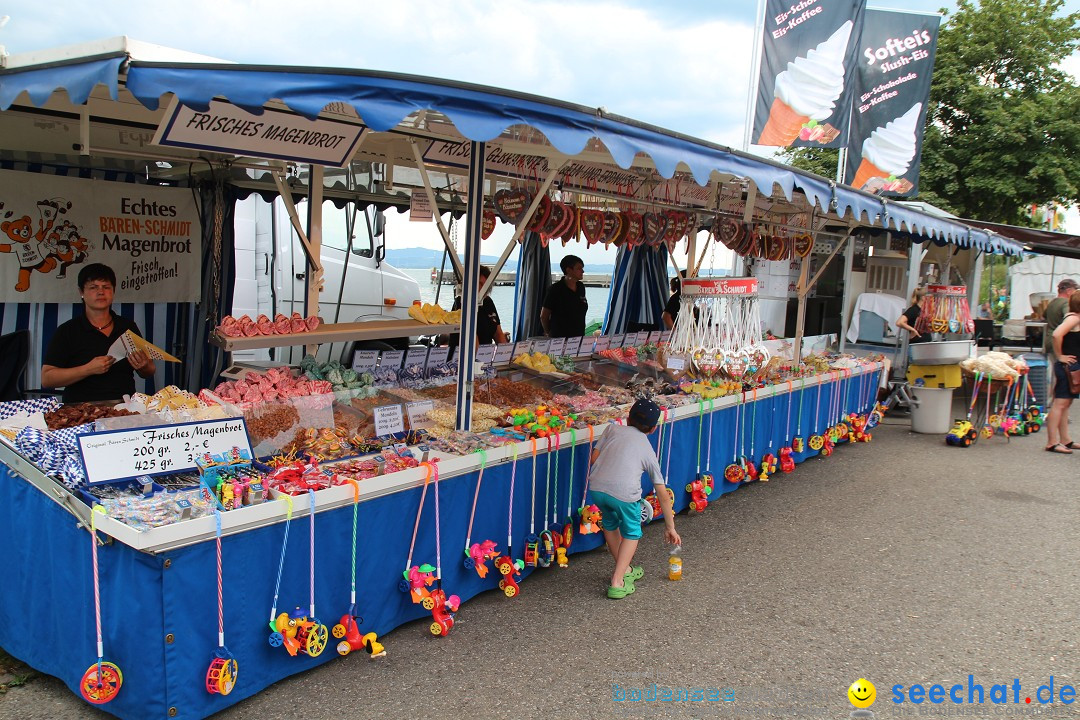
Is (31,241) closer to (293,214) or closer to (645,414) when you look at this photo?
(293,214)

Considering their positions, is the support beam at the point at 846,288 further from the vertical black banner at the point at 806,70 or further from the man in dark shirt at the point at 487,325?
the man in dark shirt at the point at 487,325

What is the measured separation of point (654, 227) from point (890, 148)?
836 cm

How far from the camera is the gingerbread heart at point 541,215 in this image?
229 inches

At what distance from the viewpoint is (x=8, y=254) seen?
18.7ft

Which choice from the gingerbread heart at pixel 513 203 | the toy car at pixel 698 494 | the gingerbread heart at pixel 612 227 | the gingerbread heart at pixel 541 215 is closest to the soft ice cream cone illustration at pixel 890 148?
the gingerbread heart at pixel 612 227

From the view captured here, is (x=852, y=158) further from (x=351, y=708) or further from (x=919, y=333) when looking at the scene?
(x=351, y=708)

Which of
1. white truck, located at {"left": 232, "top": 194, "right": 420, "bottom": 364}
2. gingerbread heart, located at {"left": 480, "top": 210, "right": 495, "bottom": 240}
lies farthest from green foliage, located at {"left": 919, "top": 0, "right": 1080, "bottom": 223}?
gingerbread heart, located at {"left": 480, "top": 210, "right": 495, "bottom": 240}

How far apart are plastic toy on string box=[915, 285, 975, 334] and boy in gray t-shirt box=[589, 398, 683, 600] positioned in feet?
23.6

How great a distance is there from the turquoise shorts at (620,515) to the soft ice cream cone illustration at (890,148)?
10799 mm

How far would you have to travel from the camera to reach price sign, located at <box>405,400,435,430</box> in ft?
14.4

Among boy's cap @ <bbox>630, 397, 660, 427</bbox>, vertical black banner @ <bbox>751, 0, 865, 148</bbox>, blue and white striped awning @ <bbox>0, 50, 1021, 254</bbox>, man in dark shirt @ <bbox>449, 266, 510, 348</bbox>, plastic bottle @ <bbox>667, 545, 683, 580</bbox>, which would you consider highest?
vertical black banner @ <bbox>751, 0, 865, 148</bbox>

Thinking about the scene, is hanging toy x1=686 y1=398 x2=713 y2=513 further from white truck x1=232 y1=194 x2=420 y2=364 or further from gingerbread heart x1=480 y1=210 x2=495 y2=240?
white truck x1=232 y1=194 x2=420 y2=364

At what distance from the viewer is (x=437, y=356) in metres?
5.56

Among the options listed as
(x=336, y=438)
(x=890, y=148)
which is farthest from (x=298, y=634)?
(x=890, y=148)
